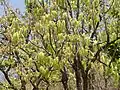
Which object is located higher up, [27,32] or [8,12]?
[8,12]

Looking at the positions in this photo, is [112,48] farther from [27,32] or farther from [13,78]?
[13,78]

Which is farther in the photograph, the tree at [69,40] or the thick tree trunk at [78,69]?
the thick tree trunk at [78,69]

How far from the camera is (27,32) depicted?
8.51 meters

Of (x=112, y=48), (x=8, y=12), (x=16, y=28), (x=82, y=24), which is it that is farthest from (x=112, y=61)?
(x=8, y=12)

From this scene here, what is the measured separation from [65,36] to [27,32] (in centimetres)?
154

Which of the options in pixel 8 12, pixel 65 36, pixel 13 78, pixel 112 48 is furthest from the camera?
pixel 13 78

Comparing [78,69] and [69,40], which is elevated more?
[69,40]

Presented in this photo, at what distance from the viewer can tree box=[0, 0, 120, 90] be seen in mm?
7340

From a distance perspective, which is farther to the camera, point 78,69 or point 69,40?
point 78,69

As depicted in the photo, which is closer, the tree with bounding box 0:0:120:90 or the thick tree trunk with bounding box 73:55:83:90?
the tree with bounding box 0:0:120:90

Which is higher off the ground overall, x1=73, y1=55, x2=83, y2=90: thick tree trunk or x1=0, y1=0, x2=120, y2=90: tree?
x1=0, y1=0, x2=120, y2=90: tree

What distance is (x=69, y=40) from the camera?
725 centimetres

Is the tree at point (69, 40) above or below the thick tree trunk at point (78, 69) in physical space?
above

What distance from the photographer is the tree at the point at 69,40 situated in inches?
289
